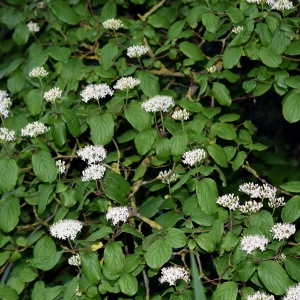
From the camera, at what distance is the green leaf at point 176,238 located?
7.58 feet

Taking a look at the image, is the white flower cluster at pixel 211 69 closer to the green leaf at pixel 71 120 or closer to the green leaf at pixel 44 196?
the green leaf at pixel 71 120

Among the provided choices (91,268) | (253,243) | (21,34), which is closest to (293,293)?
(253,243)

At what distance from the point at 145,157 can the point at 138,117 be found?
248 millimetres

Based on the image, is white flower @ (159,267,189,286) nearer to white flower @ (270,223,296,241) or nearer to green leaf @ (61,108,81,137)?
white flower @ (270,223,296,241)

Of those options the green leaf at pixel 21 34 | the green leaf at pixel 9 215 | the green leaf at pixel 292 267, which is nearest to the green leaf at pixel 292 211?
the green leaf at pixel 292 267

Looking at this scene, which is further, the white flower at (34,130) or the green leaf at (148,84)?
the green leaf at (148,84)

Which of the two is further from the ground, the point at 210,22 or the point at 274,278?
the point at 210,22

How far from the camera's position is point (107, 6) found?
3.21m

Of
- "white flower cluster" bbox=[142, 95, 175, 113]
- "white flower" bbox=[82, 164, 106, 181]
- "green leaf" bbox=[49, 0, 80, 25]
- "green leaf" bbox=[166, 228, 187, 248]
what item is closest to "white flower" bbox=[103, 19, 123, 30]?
"green leaf" bbox=[49, 0, 80, 25]

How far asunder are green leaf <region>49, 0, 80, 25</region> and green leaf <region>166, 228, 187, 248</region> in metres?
1.28

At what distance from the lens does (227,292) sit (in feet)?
7.36

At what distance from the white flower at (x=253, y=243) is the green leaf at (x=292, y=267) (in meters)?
0.11

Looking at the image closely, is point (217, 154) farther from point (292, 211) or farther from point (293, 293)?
point (293, 293)

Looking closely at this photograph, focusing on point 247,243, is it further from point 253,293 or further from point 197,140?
point 197,140
